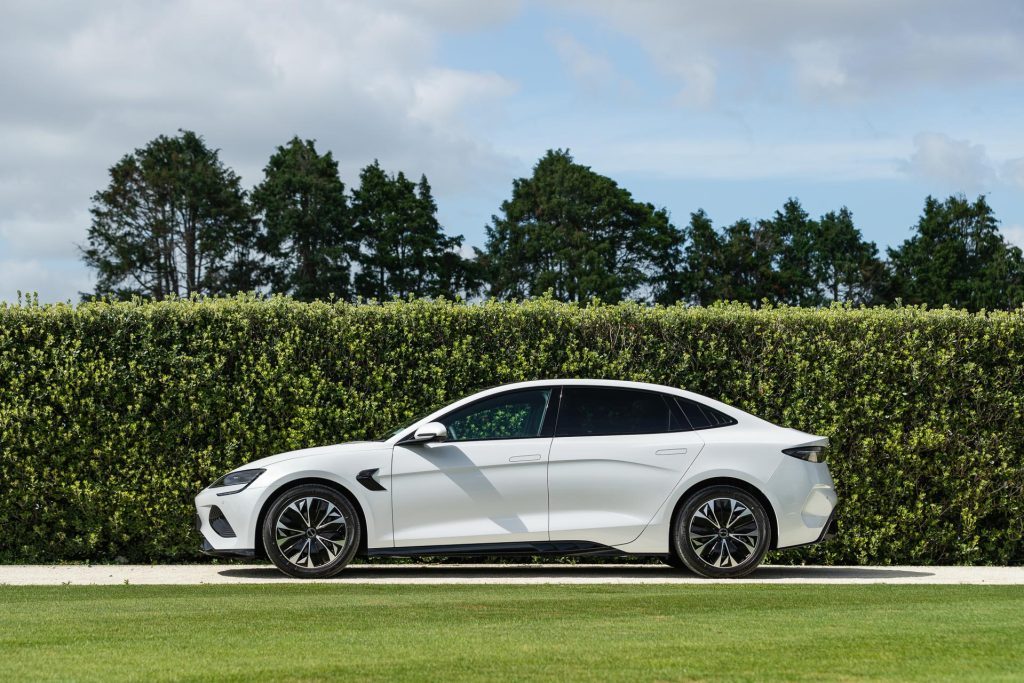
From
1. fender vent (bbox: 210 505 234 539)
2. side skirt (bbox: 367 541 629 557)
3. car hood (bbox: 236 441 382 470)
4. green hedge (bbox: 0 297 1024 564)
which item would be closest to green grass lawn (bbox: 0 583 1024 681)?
side skirt (bbox: 367 541 629 557)

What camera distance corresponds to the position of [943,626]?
7.61 metres

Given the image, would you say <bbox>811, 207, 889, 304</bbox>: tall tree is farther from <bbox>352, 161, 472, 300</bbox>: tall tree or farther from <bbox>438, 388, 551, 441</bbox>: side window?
<bbox>438, 388, 551, 441</bbox>: side window

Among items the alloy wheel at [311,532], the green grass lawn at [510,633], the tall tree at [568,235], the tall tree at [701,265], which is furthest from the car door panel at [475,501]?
the tall tree at [701,265]

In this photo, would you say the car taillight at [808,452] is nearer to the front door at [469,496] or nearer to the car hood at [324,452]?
the front door at [469,496]

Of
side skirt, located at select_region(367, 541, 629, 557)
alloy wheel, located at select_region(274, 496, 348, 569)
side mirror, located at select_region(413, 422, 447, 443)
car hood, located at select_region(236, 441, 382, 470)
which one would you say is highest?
side mirror, located at select_region(413, 422, 447, 443)

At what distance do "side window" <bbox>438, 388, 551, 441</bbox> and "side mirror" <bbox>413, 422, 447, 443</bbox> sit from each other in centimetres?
29

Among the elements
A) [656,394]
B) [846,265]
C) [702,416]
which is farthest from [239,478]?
[846,265]

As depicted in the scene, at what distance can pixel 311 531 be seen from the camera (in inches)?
424

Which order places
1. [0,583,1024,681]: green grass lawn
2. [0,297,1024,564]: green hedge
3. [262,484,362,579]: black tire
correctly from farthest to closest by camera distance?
[0,297,1024,564]: green hedge < [262,484,362,579]: black tire < [0,583,1024,681]: green grass lawn

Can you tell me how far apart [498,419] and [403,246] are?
1961 inches

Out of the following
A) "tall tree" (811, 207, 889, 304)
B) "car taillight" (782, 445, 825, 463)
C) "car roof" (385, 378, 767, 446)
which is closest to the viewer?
"car taillight" (782, 445, 825, 463)

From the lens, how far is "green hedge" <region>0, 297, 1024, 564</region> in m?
12.5

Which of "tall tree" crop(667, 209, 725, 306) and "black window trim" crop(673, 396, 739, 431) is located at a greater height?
"tall tree" crop(667, 209, 725, 306)

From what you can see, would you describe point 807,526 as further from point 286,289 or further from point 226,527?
point 286,289
